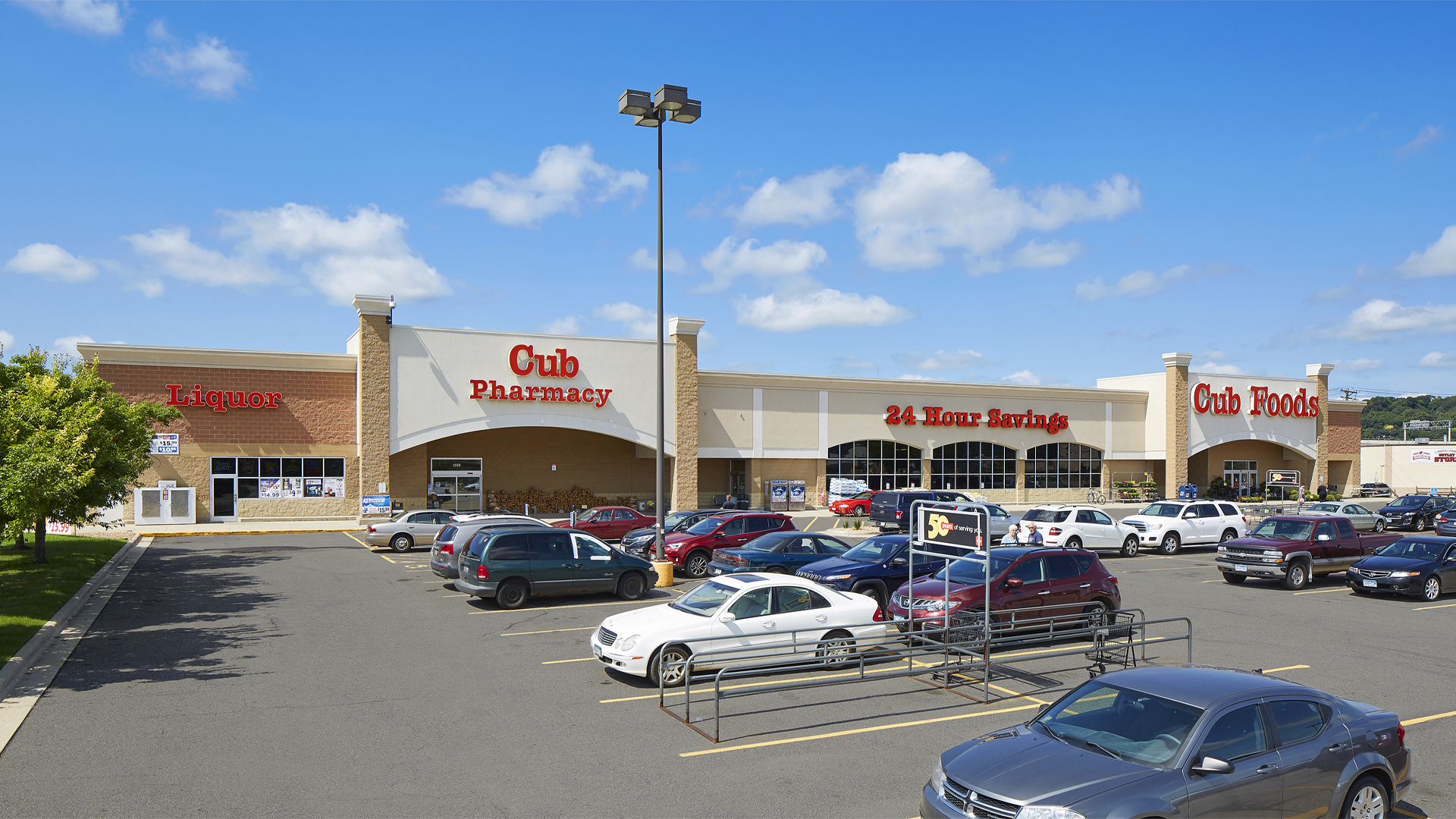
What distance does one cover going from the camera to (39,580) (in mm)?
19234

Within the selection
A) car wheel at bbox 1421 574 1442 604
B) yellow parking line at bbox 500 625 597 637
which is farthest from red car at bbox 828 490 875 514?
yellow parking line at bbox 500 625 597 637

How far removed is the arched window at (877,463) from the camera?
4875 cm

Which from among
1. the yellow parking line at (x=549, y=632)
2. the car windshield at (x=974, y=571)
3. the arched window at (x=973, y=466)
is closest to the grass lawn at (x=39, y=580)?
the yellow parking line at (x=549, y=632)

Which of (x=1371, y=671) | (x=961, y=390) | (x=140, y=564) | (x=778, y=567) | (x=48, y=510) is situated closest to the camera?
(x=1371, y=671)

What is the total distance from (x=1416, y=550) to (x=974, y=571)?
43.0 ft

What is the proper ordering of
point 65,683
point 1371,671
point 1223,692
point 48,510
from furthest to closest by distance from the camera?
point 48,510 < point 1371,671 < point 65,683 < point 1223,692

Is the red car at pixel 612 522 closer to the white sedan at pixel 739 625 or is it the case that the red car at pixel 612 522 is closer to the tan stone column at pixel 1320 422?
the white sedan at pixel 739 625

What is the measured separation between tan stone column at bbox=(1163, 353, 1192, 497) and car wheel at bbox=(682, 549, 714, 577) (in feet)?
137

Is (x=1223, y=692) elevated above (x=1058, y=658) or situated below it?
above

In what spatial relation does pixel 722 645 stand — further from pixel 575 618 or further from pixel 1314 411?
pixel 1314 411

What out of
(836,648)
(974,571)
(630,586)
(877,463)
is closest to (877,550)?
(974,571)

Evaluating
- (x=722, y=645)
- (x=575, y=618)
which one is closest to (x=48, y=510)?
(x=575, y=618)

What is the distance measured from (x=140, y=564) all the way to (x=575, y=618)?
1472 centimetres

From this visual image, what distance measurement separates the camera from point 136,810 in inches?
302
